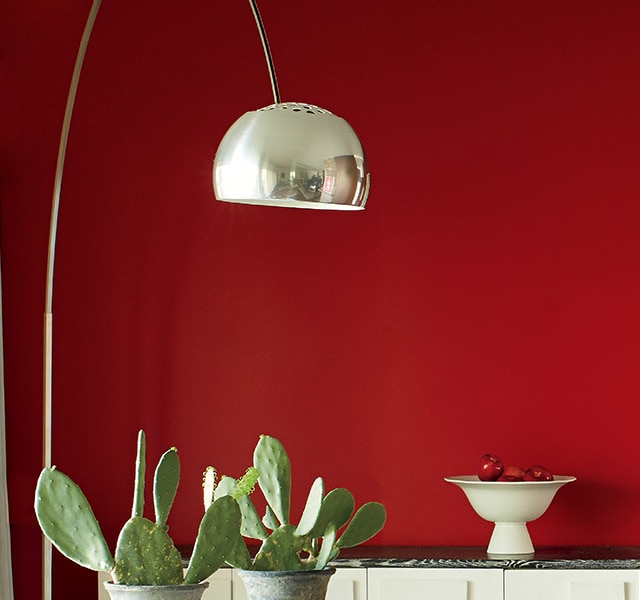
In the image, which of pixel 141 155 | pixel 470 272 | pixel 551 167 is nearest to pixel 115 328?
pixel 141 155

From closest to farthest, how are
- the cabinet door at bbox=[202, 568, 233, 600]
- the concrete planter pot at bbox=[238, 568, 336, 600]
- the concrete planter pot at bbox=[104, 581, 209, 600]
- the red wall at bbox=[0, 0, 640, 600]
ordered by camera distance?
the concrete planter pot at bbox=[104, 581, 209, 600], the concrete planter pot at bbox=[238, 568, 336, 600], the cabinet door at bbox=[202, 568, 233, 600], the red wall at bbox=[0, 0, 640, 600]

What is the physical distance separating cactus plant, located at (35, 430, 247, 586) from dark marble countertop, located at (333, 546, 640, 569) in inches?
66.5

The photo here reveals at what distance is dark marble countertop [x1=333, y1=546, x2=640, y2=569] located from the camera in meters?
3.48

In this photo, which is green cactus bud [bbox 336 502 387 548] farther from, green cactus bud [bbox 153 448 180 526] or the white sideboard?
the white sideboard

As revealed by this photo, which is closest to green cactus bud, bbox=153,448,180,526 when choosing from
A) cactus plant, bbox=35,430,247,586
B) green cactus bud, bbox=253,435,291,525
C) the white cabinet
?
cactus plant, bbox=35,430,247,586

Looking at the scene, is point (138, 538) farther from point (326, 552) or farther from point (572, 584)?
point (572, 584)

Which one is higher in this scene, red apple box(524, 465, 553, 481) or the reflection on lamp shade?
the reflection on lamp shade

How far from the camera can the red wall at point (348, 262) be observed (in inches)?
156

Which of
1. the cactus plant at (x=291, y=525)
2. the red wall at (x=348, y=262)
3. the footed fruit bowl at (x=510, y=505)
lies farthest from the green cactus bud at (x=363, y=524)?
the red wall at (x=348, y=262)

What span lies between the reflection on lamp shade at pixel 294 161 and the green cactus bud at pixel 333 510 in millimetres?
523

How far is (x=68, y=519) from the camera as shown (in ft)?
6.25

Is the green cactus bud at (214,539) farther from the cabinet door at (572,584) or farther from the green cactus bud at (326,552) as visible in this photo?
the cabinet door at (572,584)

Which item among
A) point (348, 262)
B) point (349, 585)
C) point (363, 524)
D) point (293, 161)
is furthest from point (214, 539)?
point (348, 262)

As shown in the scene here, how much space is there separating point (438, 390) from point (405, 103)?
99 cm
